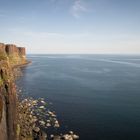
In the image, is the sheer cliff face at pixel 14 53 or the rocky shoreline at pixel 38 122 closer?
the rocky shoreline at pixel 38 122

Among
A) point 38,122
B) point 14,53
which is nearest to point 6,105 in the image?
point 38,122

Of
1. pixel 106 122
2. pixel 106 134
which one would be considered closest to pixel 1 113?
pixel 106 134

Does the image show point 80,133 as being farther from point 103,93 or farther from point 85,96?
point 103,93

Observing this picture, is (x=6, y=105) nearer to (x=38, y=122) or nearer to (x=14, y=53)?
(x=38, y=122)

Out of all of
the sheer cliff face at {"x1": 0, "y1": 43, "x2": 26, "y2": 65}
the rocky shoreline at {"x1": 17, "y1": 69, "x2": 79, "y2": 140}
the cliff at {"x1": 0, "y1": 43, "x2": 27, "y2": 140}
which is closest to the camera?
the cliff at {"x1": 0, "y1": 43, "x2": 27, "y2": 140}

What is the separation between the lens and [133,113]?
168 feet

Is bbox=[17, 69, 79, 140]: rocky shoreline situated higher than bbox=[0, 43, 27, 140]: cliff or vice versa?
bbox=[0, 43, 27, 140]: cliff

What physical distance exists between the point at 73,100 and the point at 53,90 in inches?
684

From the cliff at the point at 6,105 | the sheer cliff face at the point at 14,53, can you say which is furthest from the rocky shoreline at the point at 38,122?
the sheer cliff face at the point at 14,53

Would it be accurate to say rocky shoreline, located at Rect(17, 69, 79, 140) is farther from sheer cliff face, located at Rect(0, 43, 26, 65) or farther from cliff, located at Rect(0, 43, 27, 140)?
sheer cliff face, located at Rect(0, 43, 26, 65)

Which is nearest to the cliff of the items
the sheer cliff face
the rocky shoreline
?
the rocky shoreline

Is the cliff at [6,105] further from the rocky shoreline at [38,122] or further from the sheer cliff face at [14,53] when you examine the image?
the sheer cliff face at [14,53]

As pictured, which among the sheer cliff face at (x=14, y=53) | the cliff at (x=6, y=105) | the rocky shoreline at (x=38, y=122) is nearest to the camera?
the cliff at (x=6, y=105)

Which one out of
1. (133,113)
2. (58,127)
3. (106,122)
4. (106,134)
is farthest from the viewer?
(133,113)
